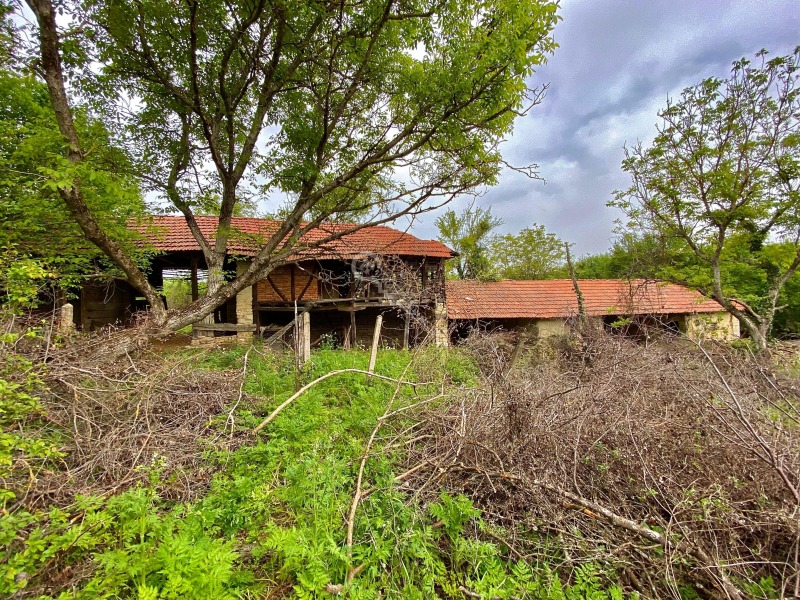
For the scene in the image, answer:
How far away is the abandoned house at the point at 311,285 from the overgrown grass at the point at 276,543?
636cm

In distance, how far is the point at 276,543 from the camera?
1.91 meters

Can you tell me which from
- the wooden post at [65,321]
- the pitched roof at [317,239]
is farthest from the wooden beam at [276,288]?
the wooden post at [65,321]

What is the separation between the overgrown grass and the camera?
1.71 metres

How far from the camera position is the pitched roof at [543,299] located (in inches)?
533

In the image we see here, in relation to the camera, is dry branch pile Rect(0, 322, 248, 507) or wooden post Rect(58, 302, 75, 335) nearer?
dry branch pile Rect(0, 322, 248, 507)

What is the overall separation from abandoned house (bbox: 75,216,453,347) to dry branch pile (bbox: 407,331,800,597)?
6011mm

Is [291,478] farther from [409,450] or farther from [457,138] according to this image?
[457,138]

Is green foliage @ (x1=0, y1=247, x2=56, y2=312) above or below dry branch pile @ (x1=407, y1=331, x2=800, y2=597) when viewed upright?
above

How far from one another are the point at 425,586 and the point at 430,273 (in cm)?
1108

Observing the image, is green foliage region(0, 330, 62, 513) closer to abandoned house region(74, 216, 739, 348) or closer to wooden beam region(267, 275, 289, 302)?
abandoned house region(74, 216, 739, 348)

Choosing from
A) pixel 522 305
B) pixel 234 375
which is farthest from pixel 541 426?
pixel 522 305

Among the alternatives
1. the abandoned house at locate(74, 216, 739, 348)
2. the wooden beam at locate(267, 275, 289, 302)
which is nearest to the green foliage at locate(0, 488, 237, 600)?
the abandoned house at locate(74, 216, 739, 348)

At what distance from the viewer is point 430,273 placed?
12.6 metres

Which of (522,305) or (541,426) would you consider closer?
(541,426)
